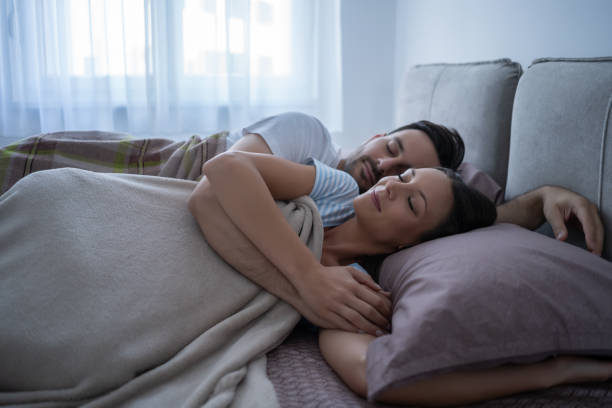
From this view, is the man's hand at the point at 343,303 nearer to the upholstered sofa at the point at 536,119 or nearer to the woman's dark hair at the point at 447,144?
the upholstered sofa at the point at 536,119

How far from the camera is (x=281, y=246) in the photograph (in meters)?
1.04

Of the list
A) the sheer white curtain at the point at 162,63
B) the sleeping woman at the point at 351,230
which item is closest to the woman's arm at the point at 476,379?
the sleeping woman at the point at 351,230

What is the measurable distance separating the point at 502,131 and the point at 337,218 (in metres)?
0.68

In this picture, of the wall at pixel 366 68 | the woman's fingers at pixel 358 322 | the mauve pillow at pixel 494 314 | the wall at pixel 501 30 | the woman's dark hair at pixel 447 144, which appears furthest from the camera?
the wall at pixel 366 68

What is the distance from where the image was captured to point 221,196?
109 cm

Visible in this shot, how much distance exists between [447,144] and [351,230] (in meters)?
0.56

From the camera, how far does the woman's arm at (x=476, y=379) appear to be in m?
0.78

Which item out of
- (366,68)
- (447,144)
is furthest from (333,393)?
(366,68)

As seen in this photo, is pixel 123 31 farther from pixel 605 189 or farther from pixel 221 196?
pixel 605 189

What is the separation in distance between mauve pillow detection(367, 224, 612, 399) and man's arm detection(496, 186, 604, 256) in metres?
0.21

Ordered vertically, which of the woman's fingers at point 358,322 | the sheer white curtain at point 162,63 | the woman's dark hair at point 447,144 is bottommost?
the woman's fingers at point 358,322

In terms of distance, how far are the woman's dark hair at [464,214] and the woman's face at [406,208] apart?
1 centimetres

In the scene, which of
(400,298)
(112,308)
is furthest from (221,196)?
(400,298)

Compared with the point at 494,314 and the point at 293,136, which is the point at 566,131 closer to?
the point at 494,314
